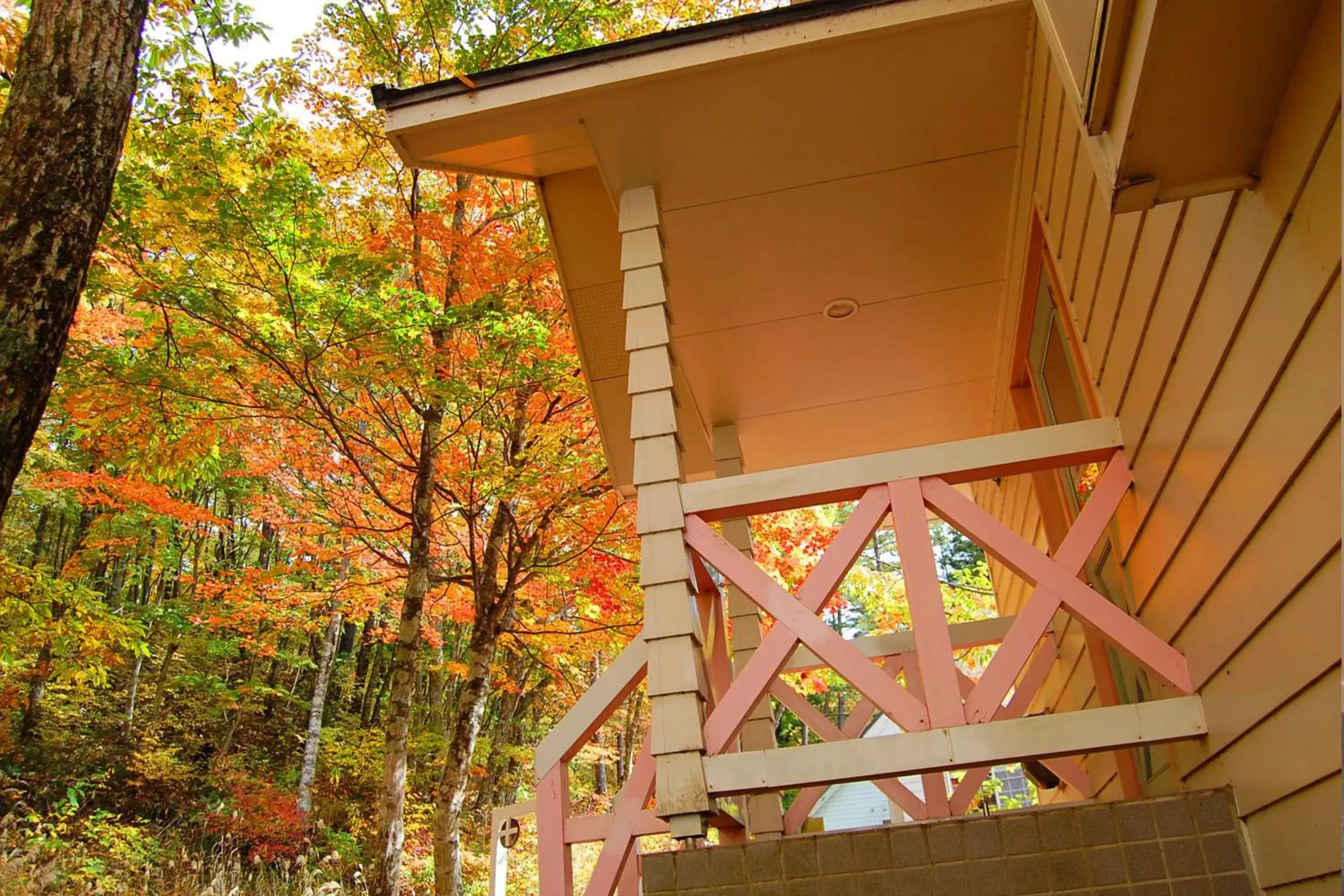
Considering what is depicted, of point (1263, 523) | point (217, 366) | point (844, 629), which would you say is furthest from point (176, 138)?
point (844, 629)

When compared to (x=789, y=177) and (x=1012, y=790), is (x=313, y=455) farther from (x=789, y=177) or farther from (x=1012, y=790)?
(x=1012, y=790)

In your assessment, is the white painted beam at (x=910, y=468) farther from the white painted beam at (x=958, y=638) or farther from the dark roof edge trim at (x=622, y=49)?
the white painted beam at (x=958, y=638)

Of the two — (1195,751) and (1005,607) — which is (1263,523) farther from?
(1005,607)

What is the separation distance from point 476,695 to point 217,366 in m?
4.11

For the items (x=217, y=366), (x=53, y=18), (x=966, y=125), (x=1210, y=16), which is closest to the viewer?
(x=1210, y=16)

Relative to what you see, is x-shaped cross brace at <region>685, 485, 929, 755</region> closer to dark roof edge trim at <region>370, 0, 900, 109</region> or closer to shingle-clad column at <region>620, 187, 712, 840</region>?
shingle-clad column at <region>620, 187, 712, 840</region>

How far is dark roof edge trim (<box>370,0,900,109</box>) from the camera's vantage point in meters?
3.36

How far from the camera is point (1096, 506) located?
3129 millimetres

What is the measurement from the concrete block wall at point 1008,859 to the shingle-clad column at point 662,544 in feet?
0.68

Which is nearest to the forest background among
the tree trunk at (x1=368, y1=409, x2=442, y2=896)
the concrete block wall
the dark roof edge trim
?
the tree trunk at (x1=368, y1=409, x2=442, y2=896)

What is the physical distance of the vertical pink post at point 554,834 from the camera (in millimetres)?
3781

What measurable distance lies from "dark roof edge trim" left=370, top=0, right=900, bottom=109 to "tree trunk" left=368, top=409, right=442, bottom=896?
5.72 m

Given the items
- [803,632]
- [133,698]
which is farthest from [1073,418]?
[133,698]

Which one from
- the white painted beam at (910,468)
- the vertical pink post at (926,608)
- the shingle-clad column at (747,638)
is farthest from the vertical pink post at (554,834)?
the vertical pink post at (926,608)
